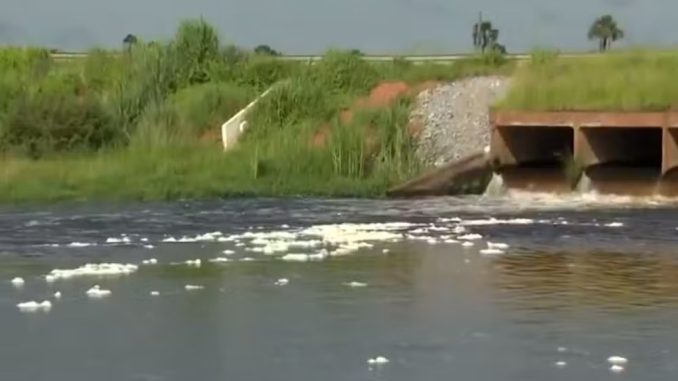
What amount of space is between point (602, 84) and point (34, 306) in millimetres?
19640

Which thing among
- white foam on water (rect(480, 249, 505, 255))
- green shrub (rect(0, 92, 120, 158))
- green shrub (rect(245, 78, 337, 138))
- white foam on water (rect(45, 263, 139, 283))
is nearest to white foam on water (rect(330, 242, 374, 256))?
white foam on water (rect(480, 249, 505, 255))

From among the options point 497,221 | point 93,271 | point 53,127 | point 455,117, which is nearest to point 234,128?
point 53,127

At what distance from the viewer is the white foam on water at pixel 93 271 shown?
2023 centimetres

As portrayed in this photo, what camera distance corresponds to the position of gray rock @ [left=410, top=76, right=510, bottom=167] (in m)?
35.1

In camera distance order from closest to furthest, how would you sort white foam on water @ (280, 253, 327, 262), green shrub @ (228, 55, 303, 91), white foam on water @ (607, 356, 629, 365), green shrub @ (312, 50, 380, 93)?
white foam on water @ (607, 356, 629, 365) < white foam on water @ (280, 253, 327, 262) < green shrub @ (312, 50, 380, 93) < green shrub @ (228, 55, 303, 91)

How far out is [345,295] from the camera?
18.3 metres

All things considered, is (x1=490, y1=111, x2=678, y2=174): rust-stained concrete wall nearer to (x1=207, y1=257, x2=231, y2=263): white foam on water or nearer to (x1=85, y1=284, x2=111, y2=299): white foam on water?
(x1=207, y1=257, x2=231, y2=263): white foam on water

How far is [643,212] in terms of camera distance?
28.6m

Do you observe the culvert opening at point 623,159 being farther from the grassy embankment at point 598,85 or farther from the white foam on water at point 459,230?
the white foam on water at point 459,230

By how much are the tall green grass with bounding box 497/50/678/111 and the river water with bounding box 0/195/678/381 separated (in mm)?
3996

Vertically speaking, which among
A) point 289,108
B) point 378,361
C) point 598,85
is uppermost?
point 598,85

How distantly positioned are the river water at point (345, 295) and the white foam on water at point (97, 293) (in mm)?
118

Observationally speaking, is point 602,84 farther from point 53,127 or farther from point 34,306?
point 34,306

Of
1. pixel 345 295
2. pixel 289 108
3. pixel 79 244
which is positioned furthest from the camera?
pixel 289 108
